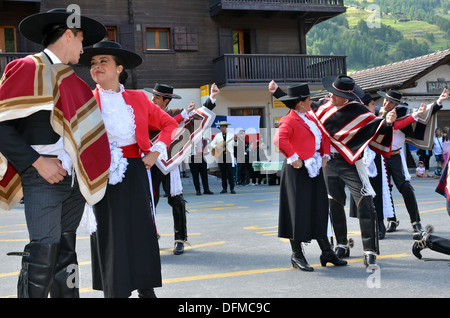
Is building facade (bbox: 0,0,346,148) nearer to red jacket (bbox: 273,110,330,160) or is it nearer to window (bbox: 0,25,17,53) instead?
window (bbox: 0,25,17,53)

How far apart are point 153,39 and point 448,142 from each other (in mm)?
12399

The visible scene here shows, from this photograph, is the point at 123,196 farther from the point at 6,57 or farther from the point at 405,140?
the point at 6,57

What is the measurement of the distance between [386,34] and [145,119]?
9521cm

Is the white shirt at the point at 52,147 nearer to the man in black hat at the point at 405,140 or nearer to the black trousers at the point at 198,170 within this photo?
the man in black hat at the point at 405,140

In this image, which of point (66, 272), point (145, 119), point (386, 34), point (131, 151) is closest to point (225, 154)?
point (145, 119)

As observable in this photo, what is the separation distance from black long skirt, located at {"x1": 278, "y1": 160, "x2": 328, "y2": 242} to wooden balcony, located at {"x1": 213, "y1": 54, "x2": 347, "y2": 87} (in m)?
17.8

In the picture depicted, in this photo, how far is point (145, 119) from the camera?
4688 millimetres

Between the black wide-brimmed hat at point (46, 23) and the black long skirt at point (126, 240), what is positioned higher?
the black wide-brimmed hat at point (46, 23)

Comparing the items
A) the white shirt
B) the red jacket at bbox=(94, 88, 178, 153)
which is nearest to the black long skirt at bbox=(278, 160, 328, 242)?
the red jacket at bbox=(94, 88, 178, 153)

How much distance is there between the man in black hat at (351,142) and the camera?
6.23 m

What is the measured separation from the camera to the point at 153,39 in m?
24.2

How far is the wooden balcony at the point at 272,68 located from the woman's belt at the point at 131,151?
63.8ft

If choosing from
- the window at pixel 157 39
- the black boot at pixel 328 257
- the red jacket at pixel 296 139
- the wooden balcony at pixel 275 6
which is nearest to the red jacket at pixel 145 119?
the red jacket at pixel 296 139
